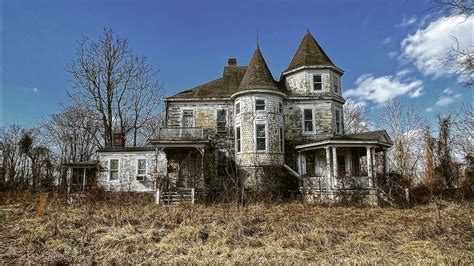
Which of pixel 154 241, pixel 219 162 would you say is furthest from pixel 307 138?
pixel 154 241

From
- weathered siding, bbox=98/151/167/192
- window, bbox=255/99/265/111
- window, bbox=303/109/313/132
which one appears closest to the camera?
window, bbox=255/99/265/111

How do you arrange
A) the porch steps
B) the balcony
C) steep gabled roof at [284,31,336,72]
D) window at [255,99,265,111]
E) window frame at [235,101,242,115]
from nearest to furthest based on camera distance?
the porch steps, the balcony, window at [255,99,265,111], window frame at [235,101,242,115], steep gabled roof at [284,31,336,72]

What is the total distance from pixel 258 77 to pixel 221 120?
4.04 m

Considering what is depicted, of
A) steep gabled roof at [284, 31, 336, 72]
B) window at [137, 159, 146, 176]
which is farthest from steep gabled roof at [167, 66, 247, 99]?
window at [137, 159, 146, 176]

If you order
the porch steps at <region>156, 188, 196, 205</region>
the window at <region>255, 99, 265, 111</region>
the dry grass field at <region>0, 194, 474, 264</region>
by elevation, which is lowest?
the dry grass field at <region>0, 194, 474, 264</region>

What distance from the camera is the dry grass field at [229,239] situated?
265 inches

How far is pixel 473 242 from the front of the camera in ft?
25.1

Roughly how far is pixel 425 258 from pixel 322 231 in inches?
104

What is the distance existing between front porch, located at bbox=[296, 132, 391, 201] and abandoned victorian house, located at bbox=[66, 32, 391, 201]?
6 cm

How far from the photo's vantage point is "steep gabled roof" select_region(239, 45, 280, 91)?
20984 mm

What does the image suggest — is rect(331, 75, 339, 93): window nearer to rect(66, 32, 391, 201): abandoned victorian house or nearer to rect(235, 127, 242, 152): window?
rect(66, 32, 391, 201): abandoned victorian house

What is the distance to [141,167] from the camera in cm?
2353

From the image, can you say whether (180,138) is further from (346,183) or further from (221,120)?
(346,183)

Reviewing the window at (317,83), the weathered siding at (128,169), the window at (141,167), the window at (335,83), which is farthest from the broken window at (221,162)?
the window at (335,83)
